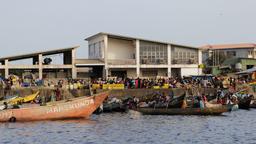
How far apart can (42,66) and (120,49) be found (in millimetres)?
11057

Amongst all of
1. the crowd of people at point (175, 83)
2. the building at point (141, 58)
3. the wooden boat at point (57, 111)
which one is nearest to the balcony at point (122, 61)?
the building at point (141, 58)

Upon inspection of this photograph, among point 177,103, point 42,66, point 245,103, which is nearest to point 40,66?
point 42,66

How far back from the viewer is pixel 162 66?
72625 millimetres

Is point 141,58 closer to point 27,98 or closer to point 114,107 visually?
point 114,107

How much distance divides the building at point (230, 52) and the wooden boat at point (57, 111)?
61.5 m

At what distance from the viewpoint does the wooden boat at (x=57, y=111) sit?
4103 cm

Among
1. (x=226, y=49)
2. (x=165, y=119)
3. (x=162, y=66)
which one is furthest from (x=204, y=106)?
(x=226, y=49)

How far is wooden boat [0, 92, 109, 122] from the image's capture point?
41.0m

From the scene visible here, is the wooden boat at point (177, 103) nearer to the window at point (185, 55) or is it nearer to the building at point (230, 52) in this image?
the window at point (185, 55)

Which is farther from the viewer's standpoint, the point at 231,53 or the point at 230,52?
the point at 230,52

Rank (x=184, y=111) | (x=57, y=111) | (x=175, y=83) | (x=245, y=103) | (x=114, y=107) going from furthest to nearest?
(x=175, y=83) < (x=245, y=103) < (x=114, y=107) < (x=184, y=111) < (x=57, y=111)

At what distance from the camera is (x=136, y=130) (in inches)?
1486

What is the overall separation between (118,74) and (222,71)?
62.5 ft

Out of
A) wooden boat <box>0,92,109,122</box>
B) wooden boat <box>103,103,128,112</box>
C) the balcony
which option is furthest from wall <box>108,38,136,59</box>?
wooden boat <box>0,92,109,122</box>
